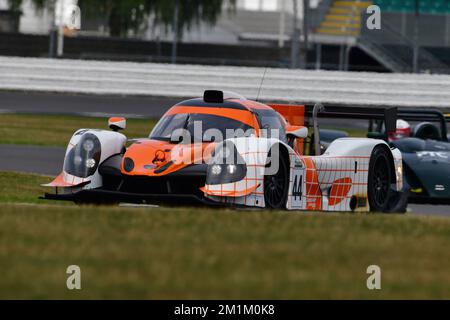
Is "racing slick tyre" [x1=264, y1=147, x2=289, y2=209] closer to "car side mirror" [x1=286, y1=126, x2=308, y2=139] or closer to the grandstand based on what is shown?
"car side mirror" [x1=286, y1=126, x2=308, y2=139]

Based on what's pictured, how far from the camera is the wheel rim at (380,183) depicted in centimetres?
1245

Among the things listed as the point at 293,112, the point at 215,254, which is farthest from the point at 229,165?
the point at 215,254

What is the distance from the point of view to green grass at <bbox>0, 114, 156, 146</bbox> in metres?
21.1

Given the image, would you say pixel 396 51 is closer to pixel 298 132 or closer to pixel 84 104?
pixel 84 104

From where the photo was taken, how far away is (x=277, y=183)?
11078 mm

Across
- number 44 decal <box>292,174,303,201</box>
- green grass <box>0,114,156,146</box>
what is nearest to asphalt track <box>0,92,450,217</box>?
green grass <box>0,114,156,146</box>

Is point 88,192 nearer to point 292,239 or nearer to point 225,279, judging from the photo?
point 292,239

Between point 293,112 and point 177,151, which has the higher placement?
point 293,112

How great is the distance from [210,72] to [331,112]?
1558 centimetres

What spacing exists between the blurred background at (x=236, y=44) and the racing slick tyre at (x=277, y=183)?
25.4 meters

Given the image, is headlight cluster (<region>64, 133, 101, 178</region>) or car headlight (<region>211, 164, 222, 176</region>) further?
headlight cluster (<region>64, 133, 101, 178</region>)

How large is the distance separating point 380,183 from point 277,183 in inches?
73.4

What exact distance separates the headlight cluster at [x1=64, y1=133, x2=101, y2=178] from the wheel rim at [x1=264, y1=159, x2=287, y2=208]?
1804 mm
